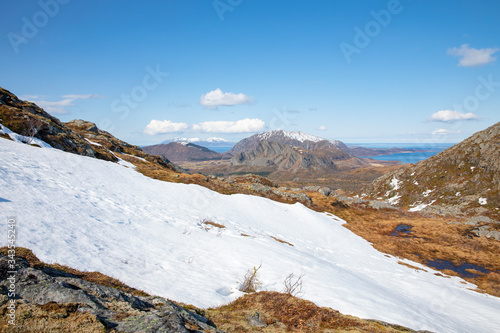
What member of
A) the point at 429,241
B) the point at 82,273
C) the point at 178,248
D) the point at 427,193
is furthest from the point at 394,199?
the point at 82,273

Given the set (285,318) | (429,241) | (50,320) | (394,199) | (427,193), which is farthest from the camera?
(394,199)

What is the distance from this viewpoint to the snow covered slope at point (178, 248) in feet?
39.5

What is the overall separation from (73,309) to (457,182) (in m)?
148

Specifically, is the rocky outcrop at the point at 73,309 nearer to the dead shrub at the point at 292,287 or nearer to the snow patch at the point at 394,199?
the dead shrub at the point at 292,287

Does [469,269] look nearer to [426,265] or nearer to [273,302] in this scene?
[426,265]

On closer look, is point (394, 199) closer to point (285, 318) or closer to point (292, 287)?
point (292, 287)

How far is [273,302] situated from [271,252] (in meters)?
9.97

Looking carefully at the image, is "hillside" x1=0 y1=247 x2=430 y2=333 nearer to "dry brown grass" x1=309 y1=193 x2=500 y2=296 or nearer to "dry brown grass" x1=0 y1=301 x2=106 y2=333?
"dry brown grass" x1=0 y1=301 x2=106 y2=333

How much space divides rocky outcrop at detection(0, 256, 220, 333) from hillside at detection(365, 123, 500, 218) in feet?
353

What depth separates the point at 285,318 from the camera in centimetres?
891

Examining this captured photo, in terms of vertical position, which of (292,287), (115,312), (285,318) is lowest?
(292,287)

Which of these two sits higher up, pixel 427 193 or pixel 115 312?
pixel 427 193

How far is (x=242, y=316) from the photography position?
8.94 metres

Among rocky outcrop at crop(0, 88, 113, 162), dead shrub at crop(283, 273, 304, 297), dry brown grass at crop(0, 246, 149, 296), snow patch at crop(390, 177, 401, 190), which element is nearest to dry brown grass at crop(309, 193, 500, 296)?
dead shrub at crop(283, 273, 304, 297)
